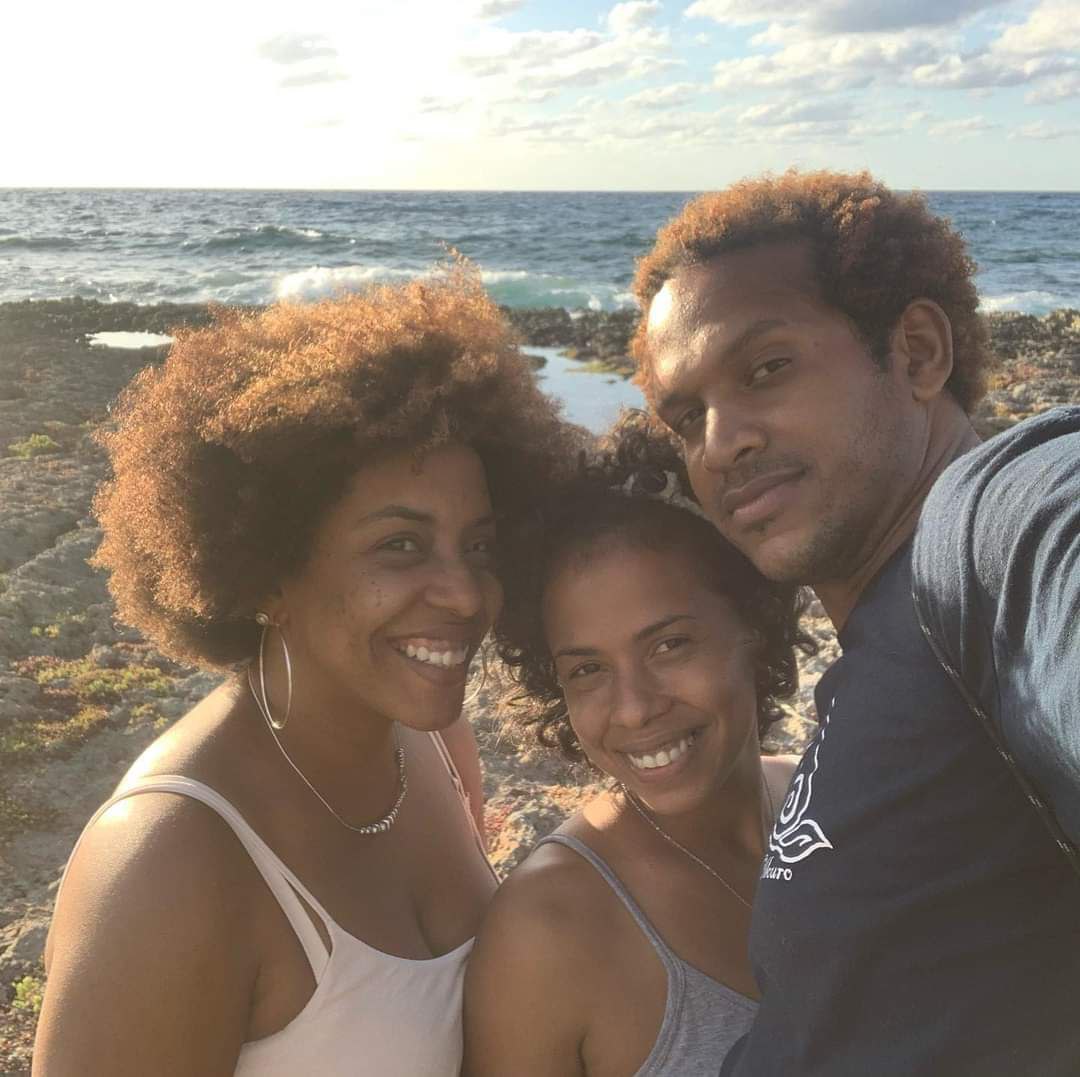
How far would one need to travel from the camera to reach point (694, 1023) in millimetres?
2275

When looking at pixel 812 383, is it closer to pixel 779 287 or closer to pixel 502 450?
pixel 779 287

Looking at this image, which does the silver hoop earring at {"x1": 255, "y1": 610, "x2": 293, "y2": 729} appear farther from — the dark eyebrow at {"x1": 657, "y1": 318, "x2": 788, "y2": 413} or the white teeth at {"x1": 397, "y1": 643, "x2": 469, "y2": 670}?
the dark eyebrow at {"x1": 657, "y1": 318, "x2": 788, "y2": 413}

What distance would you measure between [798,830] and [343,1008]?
113 centimetres

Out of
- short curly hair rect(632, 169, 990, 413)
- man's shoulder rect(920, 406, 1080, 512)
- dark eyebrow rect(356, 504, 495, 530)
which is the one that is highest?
short curly hair rect(632, 169, 990, 413)

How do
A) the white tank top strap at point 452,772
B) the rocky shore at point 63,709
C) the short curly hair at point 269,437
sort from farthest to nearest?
the rocky shore at point 63,709 < the white tank top strap at point 452,772 < the short curly hair at point 269,437

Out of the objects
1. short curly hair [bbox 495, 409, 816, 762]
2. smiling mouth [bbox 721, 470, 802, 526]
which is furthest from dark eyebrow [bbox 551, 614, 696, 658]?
smiling mouth [bbox 721, 470, 802, 526]

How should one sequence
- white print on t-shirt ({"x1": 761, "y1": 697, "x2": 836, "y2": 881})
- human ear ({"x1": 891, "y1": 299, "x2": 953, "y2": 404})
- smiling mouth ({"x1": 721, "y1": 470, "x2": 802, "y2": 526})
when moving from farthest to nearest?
1. human ear ({"x1": 891, "y1": 299, "x2": 953, "y2": 404})
2. smiling mouth ({"x1": 721, "y1": 470, "x2": 802, "y2": 526})
3. white print on t-shirt ({"x1": 761, "y1": 697, "x2": 836, "y2": 881})

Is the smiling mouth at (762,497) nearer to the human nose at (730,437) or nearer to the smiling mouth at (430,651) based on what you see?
the human nose at (730,437)

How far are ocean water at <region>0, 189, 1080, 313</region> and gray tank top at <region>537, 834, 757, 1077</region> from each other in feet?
57.3

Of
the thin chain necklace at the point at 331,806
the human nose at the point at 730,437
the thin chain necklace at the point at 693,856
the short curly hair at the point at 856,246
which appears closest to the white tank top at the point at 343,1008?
the thin chain necklace at the point at 331,806

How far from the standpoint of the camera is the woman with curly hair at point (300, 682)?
203cm

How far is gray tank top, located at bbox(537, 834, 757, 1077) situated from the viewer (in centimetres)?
224

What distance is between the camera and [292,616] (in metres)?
2.72

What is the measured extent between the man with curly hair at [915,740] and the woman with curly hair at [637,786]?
369mm
